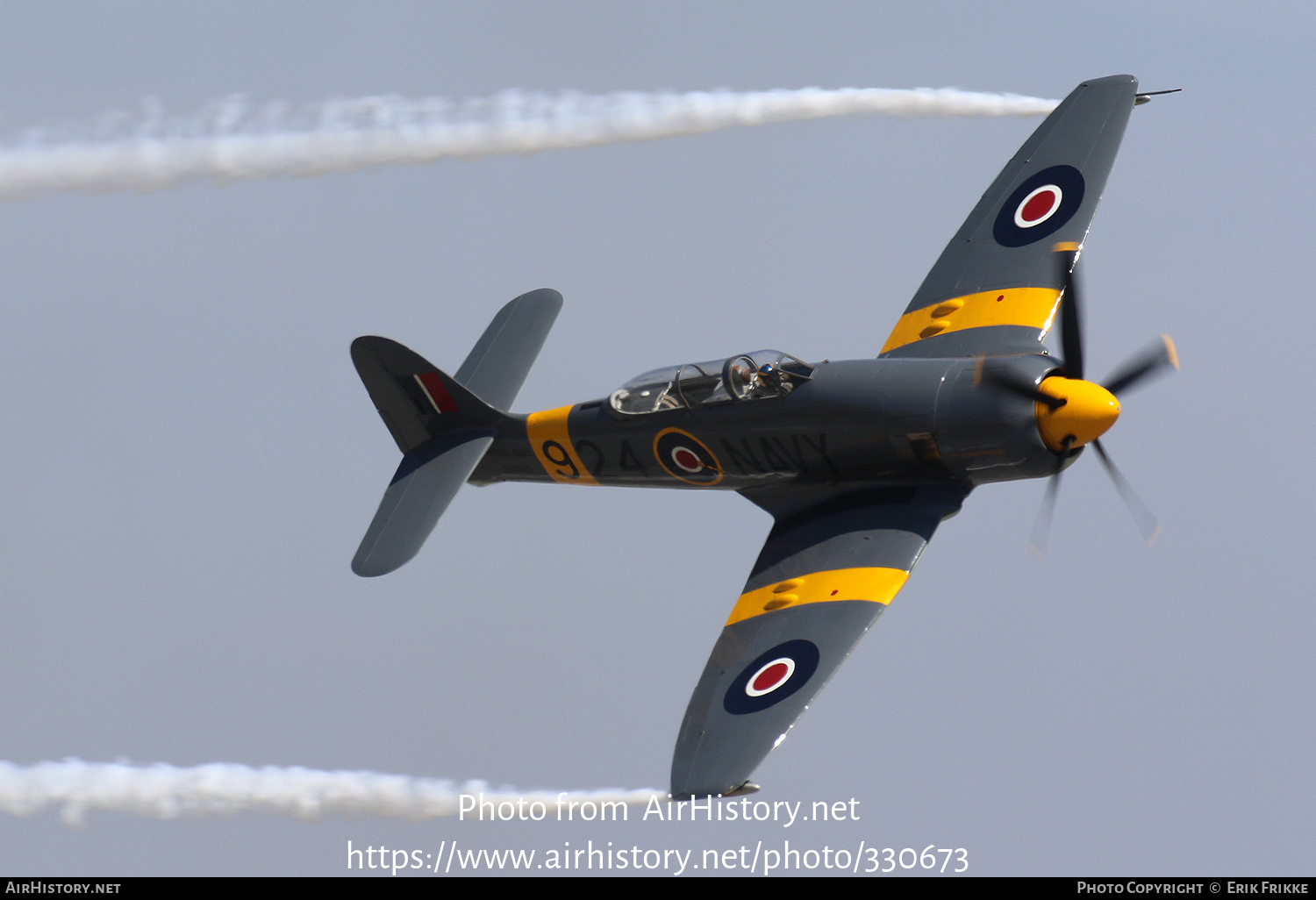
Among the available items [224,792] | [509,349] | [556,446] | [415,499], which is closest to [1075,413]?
[556,446]

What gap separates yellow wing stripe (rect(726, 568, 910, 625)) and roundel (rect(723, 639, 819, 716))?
0.67 meters

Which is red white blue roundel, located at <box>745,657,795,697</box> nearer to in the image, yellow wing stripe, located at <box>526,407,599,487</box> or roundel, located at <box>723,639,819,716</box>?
roundel, located at <box>723,639,819,716</box>

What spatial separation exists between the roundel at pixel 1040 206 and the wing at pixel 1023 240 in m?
0.01

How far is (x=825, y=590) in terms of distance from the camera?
15.7 m

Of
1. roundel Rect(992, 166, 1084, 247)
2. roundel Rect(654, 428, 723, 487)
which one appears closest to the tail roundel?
roundel Rect(654, 428, 723, 487)

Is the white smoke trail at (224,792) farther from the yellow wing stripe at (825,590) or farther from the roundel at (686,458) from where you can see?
the roundel at (686,458)

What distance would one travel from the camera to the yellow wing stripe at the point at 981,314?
687 inches

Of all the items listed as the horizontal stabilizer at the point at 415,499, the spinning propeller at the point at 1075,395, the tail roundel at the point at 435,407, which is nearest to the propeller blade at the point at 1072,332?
the spinning propeller at the point at 1075,395

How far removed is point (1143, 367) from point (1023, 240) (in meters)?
3.48

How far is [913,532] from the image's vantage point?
A: 16.0 metres

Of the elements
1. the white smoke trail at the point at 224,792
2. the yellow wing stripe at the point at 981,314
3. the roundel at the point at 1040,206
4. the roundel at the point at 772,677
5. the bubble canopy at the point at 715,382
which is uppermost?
the roundel at the point at 1040,206

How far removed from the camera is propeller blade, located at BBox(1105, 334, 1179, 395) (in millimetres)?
15352

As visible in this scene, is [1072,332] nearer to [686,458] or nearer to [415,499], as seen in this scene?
[686,458]

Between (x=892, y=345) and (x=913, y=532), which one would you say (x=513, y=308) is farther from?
(x=913, y=532)
